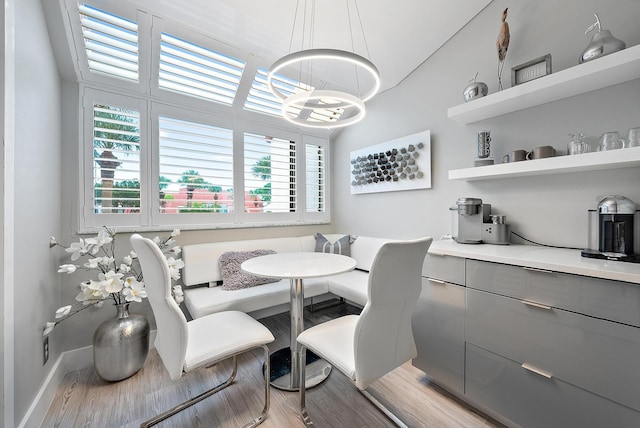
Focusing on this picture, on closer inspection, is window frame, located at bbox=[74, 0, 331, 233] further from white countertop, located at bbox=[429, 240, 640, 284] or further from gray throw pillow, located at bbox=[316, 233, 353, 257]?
white countertop, located at bbox=[429, 240, 640, 284]

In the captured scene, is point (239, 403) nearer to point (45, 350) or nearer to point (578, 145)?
point (45, 350)

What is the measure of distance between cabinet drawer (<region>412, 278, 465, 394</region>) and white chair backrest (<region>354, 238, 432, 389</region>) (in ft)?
1.85

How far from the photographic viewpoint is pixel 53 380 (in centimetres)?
159

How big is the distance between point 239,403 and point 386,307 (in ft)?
3.92

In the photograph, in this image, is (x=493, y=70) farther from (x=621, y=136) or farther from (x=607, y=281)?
(x=607, y=281)

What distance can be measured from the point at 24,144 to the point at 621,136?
3.22 meters

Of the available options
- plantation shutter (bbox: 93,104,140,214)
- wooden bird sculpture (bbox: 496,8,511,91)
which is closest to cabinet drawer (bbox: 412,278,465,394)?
wooden bird sculpture (bbox: 496,8,511,91)

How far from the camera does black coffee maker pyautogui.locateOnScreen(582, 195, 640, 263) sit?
1308 mm

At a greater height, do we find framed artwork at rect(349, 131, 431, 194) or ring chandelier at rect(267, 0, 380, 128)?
ring chandelier at rect(267, 0, 380, 128)

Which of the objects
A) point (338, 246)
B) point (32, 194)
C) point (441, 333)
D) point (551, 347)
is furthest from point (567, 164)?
point (32, 194)

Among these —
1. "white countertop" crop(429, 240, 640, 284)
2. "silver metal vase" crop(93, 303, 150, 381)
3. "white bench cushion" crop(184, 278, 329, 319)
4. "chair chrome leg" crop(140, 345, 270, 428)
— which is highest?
"white countertop" crop(429, 240, 640, 284)

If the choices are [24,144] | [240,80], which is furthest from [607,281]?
[240,80]

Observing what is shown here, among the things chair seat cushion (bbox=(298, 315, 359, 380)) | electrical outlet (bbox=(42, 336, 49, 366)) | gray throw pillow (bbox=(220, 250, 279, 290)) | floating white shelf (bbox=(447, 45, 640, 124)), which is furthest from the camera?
gray throw pillow (bbox=(220, 250, 279, 290))

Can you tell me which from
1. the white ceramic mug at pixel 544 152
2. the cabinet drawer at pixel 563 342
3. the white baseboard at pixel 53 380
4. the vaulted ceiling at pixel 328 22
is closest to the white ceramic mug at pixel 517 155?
the white ceramic mug at pixel 544 152
